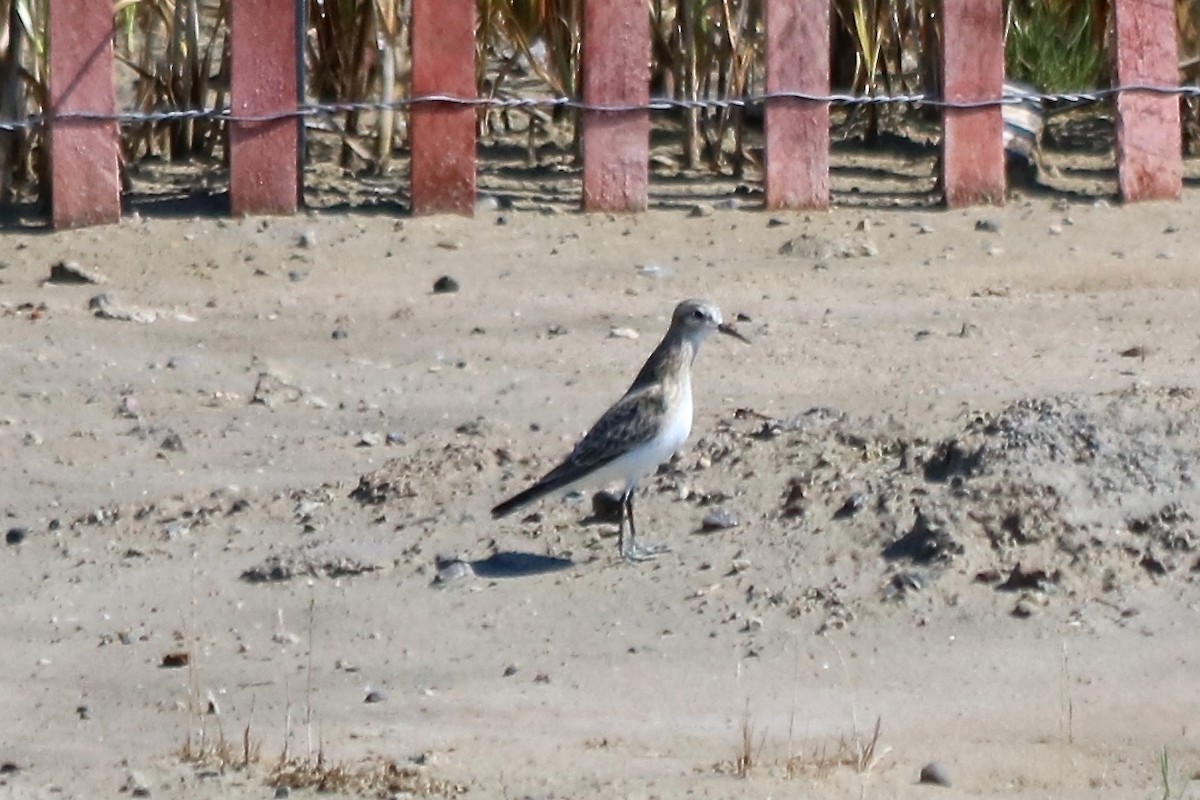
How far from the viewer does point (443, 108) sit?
9.77m

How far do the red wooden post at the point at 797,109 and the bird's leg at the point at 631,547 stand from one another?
3593 millimetres

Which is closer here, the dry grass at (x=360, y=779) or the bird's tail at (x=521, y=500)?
the dry grass at (x=360, y=779)

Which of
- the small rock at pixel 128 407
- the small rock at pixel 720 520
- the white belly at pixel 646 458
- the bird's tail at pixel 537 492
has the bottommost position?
the small rock at pixel 720 520

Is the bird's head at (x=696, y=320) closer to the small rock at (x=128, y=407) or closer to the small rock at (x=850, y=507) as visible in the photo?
the small rock at (x=850, y=507)

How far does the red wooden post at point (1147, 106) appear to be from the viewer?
1011 cm

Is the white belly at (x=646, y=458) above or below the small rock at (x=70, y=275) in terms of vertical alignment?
below

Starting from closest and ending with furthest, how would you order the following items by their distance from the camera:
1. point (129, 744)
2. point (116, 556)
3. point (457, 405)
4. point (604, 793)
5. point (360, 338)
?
point (604, 793) → point (129, 744) → point (116, 556) → point (457, 405) → point (360, 338)

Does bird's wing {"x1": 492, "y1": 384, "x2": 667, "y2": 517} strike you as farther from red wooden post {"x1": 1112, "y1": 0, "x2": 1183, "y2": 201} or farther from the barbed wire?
red wooden post {"x1": 1112, "y1": 0, "x2": 1183, "y2": 201}

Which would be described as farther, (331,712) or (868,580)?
(868,580)

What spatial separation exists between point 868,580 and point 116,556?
223cm

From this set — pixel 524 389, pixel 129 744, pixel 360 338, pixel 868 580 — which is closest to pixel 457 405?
pixel 524 389

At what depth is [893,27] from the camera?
1170 cm

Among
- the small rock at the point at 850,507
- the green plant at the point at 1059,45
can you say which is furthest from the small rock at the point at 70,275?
the green plant at the point at 1059,45

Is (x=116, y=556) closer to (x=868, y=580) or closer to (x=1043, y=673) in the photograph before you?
(x=868, y=580)
